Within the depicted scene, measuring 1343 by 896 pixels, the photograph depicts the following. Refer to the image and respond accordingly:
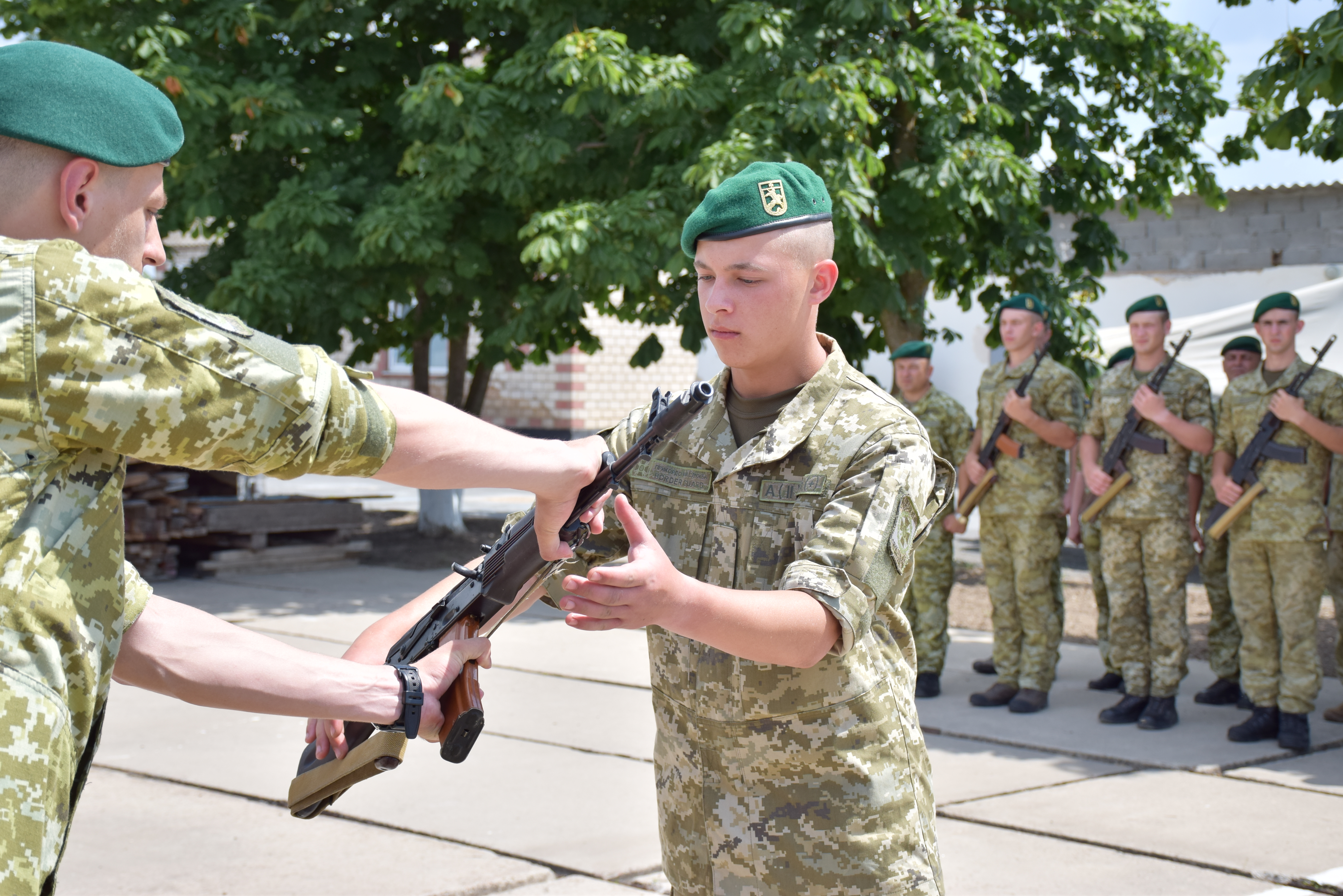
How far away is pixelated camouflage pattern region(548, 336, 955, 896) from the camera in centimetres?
220

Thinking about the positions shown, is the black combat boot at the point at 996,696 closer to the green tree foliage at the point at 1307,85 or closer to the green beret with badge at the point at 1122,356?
the green beret with badge at the point at 1122,356

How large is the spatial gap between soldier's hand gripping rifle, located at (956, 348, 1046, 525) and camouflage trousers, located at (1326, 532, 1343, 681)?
68.5 inches

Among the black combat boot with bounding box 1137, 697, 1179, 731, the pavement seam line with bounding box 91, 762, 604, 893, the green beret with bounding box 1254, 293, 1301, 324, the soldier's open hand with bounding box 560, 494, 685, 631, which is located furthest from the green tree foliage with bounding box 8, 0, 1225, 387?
the soldier's open hand with bounding box 560, 494, 685, 631

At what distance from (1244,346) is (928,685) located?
104 inches

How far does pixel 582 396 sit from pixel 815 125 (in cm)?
1732

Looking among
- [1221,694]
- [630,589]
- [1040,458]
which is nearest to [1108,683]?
[1221,694]

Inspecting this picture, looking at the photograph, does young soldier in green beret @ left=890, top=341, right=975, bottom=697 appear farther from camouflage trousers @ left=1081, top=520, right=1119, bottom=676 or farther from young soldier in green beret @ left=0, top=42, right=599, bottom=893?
young soldier in green beret @ left=0, top=42, right=599, bottom=893

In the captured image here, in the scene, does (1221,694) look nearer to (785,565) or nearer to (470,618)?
(785,565)

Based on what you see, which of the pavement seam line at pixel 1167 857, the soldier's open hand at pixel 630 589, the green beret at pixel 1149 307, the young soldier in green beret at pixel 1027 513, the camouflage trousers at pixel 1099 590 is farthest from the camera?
the camouflage trousers at pixel 1099 590

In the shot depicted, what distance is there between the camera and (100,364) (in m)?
1.45

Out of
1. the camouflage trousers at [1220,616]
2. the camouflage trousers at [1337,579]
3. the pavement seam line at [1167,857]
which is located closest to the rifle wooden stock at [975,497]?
the camouflage trousers at [1220,616]

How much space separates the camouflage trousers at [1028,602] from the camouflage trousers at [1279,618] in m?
0.97

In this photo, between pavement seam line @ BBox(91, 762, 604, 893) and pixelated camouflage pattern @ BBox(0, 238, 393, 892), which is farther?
pavement seam line @ BBox(91, 762, 604, 893)

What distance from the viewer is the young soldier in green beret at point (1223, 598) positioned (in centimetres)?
728
